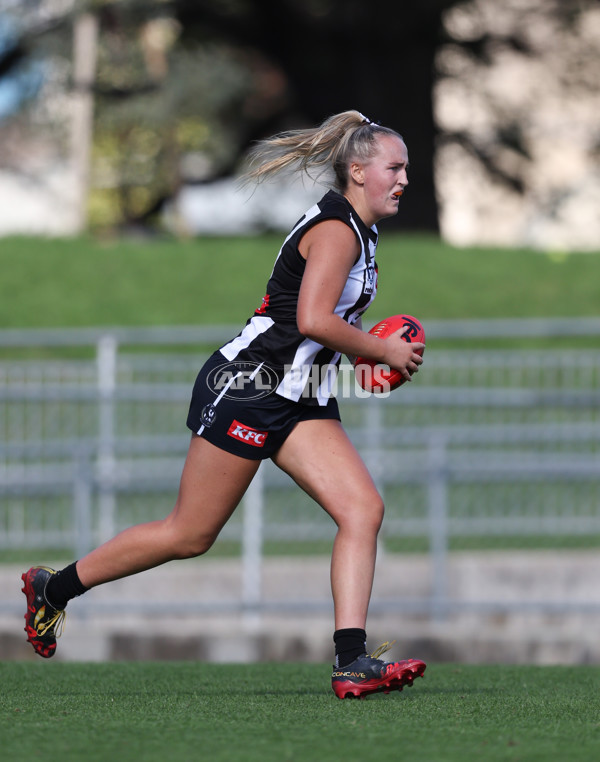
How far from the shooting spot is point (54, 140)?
3033 cm

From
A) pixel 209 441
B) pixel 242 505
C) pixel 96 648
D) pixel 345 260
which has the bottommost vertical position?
pixel 96 648

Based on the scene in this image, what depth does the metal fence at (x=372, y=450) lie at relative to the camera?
8.71 metres

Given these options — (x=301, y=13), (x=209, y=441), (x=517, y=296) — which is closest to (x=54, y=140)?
(x=301, y=13)

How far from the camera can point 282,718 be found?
157 inches

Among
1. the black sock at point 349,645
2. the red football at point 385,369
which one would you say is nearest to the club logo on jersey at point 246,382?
the red football at point 385,369

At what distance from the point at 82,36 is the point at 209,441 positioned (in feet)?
56.8

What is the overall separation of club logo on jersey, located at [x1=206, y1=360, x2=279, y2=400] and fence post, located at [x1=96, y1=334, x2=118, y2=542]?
4.25 meters

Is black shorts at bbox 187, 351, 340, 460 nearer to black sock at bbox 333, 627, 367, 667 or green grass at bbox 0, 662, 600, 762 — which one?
black sock at bbox 333, 627, 367, 667

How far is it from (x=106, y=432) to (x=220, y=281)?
5.61 meters

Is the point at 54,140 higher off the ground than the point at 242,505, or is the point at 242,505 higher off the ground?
the point at 54,140

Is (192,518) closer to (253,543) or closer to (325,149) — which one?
(325,149)

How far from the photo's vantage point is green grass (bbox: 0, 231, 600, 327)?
14.8m

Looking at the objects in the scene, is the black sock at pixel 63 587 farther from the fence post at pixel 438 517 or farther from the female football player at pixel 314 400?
the fence post at pixel 438 517

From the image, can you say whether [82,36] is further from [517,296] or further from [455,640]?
[455,640]
